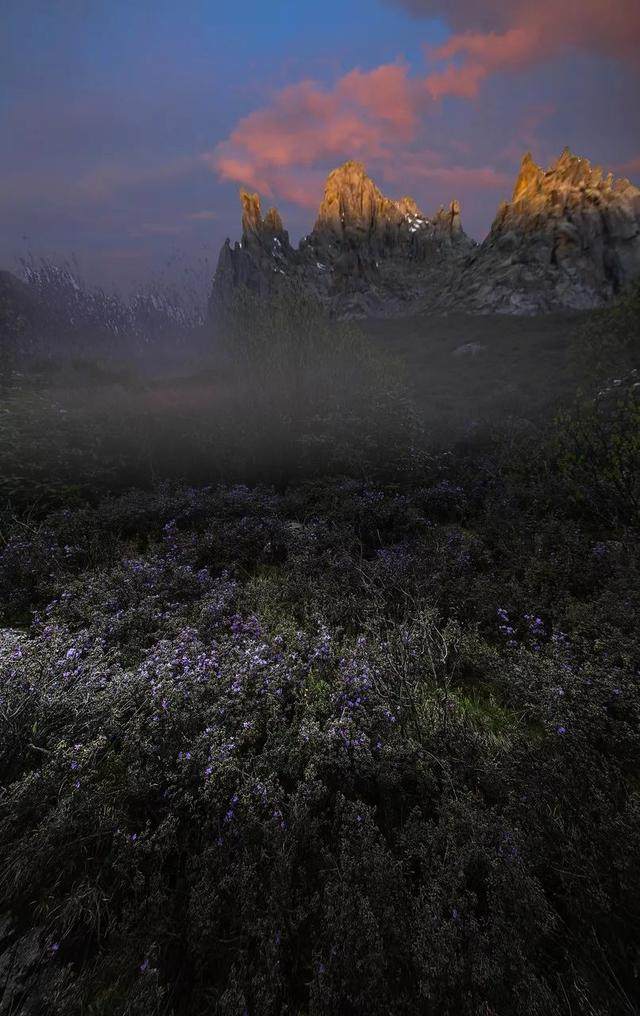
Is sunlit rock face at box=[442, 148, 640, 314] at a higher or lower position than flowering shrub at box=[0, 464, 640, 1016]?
higher

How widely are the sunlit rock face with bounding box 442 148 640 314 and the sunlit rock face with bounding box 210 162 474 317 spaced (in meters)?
27.5

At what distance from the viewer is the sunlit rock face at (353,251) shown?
92062 mm

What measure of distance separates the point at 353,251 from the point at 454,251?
92.1ft

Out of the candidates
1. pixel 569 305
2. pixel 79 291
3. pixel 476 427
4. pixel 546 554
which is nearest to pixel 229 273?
pixel 79 291

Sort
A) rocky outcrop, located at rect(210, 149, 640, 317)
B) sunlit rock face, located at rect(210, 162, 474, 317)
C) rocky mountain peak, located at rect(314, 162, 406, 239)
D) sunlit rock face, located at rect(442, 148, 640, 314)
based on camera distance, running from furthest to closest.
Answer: rocky mountain peak, located at rect(314, 162, 406, 239) → sunlit rock face, located at rect(210, 162, 474, 317) → rocky outcrop, located at rect(210, 149, 640, 317) → sunlit rock face, located at rect(442, 148, 640, 314)

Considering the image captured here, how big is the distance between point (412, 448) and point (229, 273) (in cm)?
10935

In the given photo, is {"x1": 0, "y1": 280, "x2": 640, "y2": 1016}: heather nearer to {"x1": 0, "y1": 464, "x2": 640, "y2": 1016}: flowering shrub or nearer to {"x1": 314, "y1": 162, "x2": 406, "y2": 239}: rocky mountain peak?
{"x1": 0, "y1": 464, "x2": 640, "y2": 1016}: flowering shrub

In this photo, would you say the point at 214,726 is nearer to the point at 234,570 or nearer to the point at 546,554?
the point at 234,570

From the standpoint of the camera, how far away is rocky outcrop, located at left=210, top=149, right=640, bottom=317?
54031mm

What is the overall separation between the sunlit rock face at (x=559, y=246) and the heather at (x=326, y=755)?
56748 mm

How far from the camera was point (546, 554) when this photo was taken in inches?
186

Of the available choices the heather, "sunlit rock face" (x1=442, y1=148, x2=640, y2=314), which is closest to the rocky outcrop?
"sunlit rock face" (x1=442, y1=148, x2=640, y2=314)

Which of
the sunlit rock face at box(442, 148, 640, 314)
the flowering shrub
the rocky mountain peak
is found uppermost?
the rocky mountain peak

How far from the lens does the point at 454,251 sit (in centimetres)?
10350
